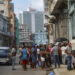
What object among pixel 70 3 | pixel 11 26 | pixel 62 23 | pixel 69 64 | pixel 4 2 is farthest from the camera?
pixel 11 26

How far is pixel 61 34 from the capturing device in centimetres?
3259

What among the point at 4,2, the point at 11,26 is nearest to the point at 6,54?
the point at 4,2

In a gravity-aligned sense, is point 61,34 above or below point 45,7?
below

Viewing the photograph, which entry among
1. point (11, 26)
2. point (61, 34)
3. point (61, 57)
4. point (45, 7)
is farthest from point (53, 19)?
point (11, 26)

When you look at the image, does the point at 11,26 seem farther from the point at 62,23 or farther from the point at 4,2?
the point at 62,23

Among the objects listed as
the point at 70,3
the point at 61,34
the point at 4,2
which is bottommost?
the point at 61,34

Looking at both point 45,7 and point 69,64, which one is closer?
point 69,64

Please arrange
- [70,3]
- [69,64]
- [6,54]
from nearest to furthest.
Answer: [69,64] < [6,54] < [70,3]

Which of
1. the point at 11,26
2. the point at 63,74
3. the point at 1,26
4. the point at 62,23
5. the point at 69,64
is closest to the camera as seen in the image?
the point at 63,74

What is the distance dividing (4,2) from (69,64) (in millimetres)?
70929

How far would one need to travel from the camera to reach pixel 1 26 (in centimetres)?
7106

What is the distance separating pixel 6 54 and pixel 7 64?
1.27 metres

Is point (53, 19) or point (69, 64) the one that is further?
point (53, 19)

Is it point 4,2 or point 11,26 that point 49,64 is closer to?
point 4,2
